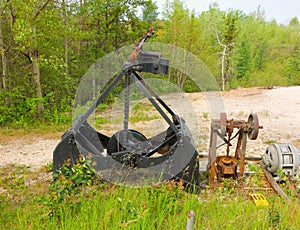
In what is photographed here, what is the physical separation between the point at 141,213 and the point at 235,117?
28.8 ft

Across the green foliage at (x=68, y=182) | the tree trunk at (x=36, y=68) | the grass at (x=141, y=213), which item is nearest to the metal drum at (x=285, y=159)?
the grass at (x=141, y=213)

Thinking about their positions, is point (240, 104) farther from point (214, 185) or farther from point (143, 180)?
point (143, 180)

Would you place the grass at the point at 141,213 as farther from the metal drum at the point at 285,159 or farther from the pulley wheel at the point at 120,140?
the metal drum at the point at 285,159

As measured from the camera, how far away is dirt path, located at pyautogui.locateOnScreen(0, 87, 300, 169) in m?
5.29

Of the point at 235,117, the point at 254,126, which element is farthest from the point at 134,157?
the point at 235,117

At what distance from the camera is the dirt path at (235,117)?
17.4 ft

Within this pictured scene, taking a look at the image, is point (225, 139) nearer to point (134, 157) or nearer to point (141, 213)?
point (134, 157)

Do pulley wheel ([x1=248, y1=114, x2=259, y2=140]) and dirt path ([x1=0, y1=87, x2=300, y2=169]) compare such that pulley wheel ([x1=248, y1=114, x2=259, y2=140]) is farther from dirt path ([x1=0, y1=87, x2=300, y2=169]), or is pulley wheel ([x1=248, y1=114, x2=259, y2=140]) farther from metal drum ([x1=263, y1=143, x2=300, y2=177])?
dirt path ([x1=0, y1=87, x2=300, y2=169])

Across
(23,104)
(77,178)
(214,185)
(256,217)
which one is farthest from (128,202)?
(23,104)

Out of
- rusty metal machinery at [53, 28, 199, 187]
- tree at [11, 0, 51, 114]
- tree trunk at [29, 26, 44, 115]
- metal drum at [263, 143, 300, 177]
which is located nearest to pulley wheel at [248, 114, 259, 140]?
metal drum at [263, 143, 300, 177]

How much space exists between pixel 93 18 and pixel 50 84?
132 inches

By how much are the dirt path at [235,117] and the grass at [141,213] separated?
1205mm

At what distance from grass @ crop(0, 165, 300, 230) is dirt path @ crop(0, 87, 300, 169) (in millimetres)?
1205

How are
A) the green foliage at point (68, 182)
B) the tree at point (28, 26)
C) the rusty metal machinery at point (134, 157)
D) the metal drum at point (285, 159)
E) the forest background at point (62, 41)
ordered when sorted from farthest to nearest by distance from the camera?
the forest background at point (62, 41)
the tree at point (28, 26)
the metal drum at point (285, 159)
the rusty metal machinery at point (134, 157)
the green foliage at point (68, 182)
